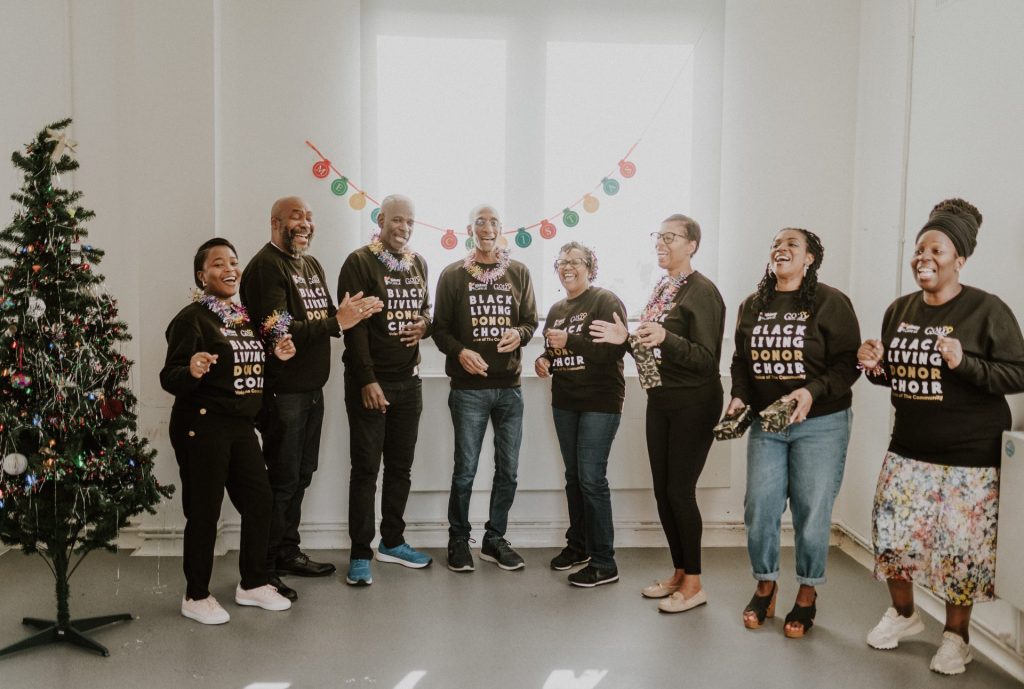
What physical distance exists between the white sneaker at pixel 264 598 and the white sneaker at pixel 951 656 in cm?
245

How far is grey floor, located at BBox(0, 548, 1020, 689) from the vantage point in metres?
2.83

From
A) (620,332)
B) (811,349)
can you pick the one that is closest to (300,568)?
(620,332)

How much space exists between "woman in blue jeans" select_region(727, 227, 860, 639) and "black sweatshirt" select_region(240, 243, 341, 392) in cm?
175

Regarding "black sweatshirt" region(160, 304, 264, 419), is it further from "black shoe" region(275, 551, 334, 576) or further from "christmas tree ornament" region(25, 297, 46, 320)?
"black shoe" region(275, 551, 334, 576)

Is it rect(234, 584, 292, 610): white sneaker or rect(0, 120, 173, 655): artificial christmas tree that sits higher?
rect(0, 120, 173, 655): artificial christmas tree

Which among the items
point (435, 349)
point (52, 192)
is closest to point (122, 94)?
point (52, 192)

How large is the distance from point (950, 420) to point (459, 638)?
1.92 m

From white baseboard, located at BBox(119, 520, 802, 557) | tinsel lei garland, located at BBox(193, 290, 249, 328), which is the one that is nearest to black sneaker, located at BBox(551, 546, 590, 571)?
white baseboard, located at BBox(119, 520, 802, 557)

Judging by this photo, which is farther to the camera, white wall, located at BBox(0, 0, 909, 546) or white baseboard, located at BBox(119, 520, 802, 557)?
white baseboard, located at BBox(119, 520, 802, 557)

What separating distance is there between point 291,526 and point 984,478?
9.20 ft

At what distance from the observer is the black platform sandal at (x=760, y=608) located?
327 cm

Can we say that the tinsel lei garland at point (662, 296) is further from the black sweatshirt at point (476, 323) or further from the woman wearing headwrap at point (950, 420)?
the woman wearing headwrap at point (950, 420)

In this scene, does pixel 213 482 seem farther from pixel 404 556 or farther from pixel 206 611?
pixel 404 556

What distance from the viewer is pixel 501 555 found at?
398cm
